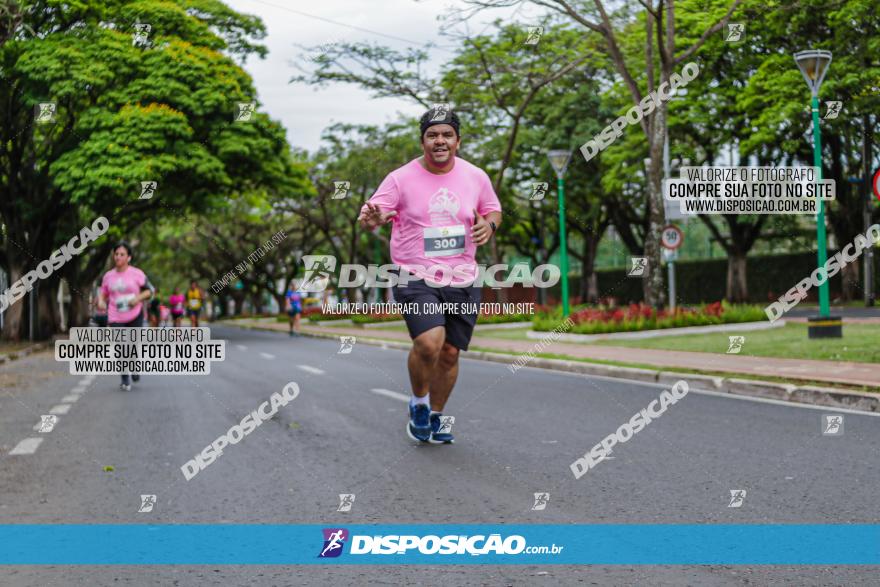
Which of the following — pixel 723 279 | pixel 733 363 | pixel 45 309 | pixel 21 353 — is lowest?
pixel 21 353

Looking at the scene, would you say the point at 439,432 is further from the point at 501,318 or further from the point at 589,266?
the point at 589,266

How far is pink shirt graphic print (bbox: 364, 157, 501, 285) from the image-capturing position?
639 cm

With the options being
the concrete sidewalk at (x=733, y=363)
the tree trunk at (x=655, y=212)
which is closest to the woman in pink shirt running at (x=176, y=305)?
the concrete sidewalk at (x=733, y=363)

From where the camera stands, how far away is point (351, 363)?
1697 centimetres

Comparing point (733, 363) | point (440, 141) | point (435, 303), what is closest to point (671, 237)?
point (733, 363)

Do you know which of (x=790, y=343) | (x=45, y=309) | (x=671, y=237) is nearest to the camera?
(x=790, y=343)

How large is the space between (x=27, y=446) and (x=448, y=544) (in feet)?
14.8

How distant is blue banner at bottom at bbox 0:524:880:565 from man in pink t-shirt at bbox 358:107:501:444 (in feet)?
6.78

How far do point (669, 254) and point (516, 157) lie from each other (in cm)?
1510

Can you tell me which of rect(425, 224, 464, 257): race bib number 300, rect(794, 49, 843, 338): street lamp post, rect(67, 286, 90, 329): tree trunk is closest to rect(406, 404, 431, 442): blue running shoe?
rect(425, 224, 464, 257): race bib number 300

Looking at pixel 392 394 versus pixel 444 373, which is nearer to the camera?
pixel 444 373

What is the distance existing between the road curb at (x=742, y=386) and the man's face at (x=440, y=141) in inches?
190

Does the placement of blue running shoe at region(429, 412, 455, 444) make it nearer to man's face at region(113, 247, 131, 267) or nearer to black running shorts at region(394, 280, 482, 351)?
black running shorts at region(394, 280, 482, 351)

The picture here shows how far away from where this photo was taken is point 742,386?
413 inches
